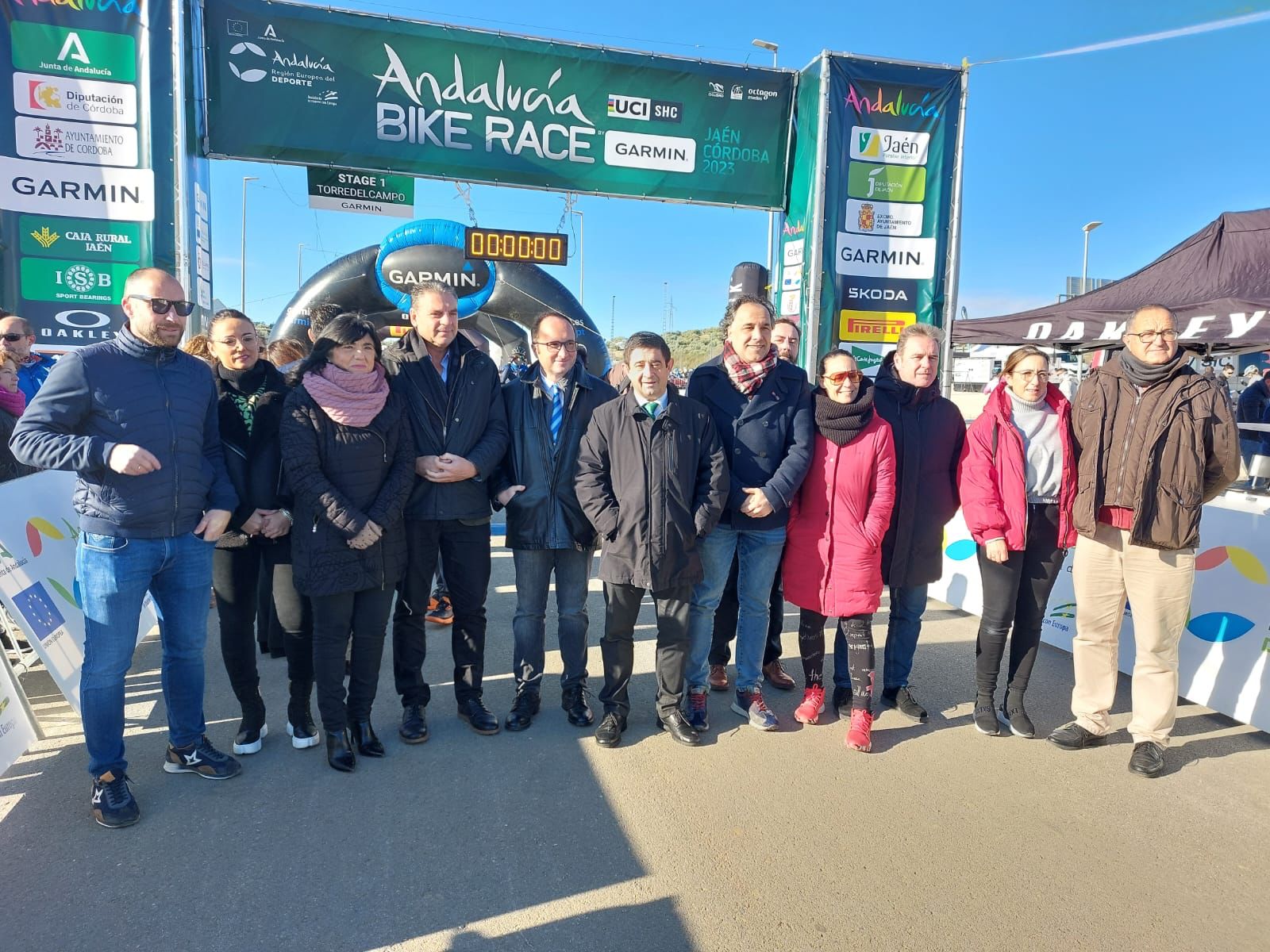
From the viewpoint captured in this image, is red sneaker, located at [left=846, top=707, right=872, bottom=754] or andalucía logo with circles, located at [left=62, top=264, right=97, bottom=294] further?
andalucía logo with circles, located at [left=62, top=264, right=97, bottom=294]

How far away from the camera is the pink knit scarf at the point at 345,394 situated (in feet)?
9.93

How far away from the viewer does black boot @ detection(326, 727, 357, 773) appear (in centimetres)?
318

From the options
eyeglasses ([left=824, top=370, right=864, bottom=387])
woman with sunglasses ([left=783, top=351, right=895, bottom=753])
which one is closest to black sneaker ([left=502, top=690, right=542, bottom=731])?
woman with sunglasses ([left=783, top=351, right=895, bottom=753])

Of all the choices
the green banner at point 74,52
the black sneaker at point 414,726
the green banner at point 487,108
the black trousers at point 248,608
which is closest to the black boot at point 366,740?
the black sneaker at point 414,726

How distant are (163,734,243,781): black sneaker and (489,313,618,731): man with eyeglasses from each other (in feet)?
3.90

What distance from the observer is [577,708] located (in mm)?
3678

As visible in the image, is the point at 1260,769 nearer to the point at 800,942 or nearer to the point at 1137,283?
the point at 800,942

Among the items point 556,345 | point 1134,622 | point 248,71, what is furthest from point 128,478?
point 248,71

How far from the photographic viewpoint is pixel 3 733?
3.07m

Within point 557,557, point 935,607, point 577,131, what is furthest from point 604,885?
point 577,131

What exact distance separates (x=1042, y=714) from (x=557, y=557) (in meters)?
2.67

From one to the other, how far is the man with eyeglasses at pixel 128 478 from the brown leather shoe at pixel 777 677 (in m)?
2.89

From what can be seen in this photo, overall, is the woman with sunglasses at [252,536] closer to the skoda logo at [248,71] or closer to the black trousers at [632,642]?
the black trousers at [632,642]

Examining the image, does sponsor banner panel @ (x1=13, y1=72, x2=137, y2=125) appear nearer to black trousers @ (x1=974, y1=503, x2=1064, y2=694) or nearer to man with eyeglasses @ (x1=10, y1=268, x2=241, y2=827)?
man with eyeglasses @ (x1=10, y1=268, x2=241, y2=827)
